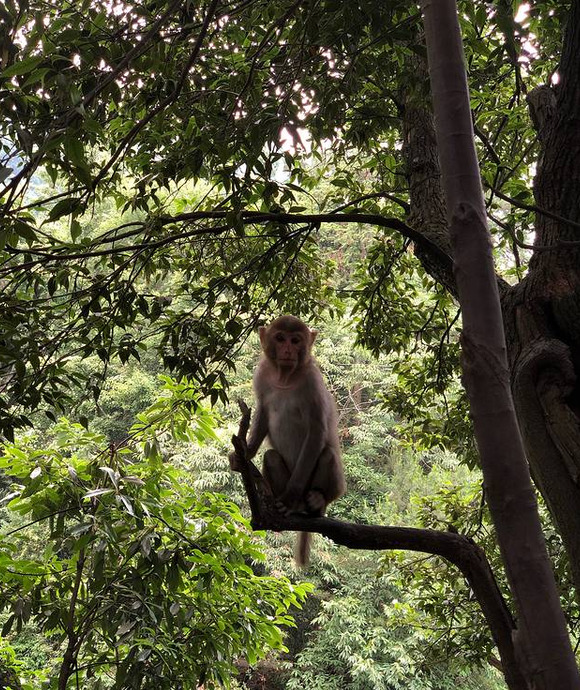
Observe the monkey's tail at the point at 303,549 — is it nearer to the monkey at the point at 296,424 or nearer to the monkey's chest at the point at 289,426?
the monkey at the point at 296,424

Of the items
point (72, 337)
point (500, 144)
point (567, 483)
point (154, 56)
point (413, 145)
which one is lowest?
point (567, 483)

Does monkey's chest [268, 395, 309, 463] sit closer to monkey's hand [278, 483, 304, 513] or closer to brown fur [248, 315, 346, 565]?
brown fur [248, 315, 346, 565]

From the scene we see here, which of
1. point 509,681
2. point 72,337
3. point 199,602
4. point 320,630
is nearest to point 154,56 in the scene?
point 72,337

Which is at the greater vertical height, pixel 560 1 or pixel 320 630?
pixel 560 1

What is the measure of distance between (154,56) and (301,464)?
195 cm

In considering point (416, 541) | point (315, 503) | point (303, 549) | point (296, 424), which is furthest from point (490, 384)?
point (303, 549)

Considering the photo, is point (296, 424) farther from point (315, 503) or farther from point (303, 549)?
point (303, 549)

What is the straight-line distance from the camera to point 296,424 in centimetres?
367

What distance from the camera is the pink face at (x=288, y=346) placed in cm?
347

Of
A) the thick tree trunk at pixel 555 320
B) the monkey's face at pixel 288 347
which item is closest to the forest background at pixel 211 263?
the thick tree trunk at pixel 555 320

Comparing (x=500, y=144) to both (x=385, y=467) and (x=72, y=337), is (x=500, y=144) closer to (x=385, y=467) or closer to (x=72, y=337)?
(x=72, y=337)

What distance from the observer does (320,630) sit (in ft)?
44.8

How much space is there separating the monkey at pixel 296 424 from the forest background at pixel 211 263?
0.78 feet

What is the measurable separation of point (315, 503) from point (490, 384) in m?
2.39
